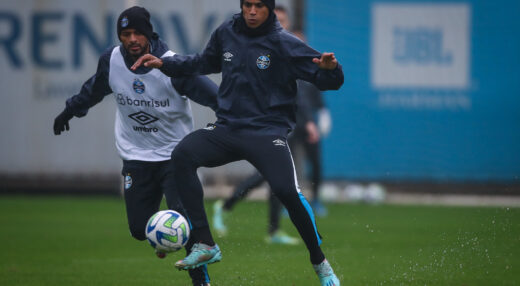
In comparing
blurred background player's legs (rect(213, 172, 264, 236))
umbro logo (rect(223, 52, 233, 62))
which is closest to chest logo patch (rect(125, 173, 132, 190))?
umbro logo (rect(223, 52, 233, 62))

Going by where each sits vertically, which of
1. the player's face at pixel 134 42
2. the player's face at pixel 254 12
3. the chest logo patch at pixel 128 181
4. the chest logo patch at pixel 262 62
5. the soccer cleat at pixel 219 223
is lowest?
the soccer cleat at pixel 219 223

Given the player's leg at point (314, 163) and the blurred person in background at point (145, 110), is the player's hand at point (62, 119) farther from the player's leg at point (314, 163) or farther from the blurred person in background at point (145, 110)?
the player's leg at point (314, 163)

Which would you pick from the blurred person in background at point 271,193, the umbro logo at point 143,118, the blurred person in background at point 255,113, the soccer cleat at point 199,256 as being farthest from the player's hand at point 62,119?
the blurred person in background at point 271,193

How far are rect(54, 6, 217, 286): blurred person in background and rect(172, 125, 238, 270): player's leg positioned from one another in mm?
209

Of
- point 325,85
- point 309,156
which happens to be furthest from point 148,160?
point 309,156

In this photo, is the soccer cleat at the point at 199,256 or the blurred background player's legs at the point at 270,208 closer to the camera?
the soccer cleat at the point at 199,256

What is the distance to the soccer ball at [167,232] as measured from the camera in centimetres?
611

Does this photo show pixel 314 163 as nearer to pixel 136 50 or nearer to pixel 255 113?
pixel 136 50

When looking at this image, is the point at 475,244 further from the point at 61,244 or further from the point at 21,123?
the point at 21,123

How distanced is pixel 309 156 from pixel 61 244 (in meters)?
4.35

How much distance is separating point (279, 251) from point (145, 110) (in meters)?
3.22

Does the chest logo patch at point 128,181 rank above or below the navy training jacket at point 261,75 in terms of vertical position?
below

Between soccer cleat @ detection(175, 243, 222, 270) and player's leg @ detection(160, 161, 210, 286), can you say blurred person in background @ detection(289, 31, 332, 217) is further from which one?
soccer cleat @ detection(175, 243, 222, 270)

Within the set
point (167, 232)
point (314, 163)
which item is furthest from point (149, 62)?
point (314, 163)
